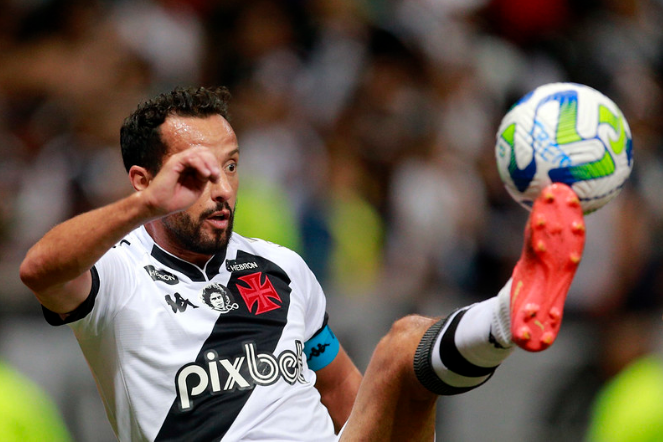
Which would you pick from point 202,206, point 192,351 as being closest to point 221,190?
point 202,206

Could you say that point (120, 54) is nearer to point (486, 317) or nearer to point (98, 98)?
point (98, 98)

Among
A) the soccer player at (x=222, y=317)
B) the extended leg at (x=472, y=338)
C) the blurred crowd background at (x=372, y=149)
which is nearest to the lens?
the extended leg at (x=472, y=338)

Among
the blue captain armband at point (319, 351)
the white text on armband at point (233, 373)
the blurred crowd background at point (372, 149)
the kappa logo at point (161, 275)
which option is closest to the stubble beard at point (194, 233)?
the kappa logo at point (161, 275)

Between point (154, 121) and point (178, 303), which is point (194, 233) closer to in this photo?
point (178, 303)

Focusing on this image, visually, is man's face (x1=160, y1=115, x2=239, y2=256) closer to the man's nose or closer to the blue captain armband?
the man's nose

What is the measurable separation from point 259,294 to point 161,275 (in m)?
0.43

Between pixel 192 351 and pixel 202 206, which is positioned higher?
pixel 202 206

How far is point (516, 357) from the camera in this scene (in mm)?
6410

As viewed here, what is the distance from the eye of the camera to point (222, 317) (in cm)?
362

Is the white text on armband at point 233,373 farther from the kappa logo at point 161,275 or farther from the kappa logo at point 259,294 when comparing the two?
the kappa logo at point 161,275

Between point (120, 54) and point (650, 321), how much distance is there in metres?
4.40

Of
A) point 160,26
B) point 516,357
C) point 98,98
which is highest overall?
point 160,26

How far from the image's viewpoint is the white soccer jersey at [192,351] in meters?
3.42

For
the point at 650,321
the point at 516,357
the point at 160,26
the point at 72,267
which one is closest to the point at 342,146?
the point at 160,26
